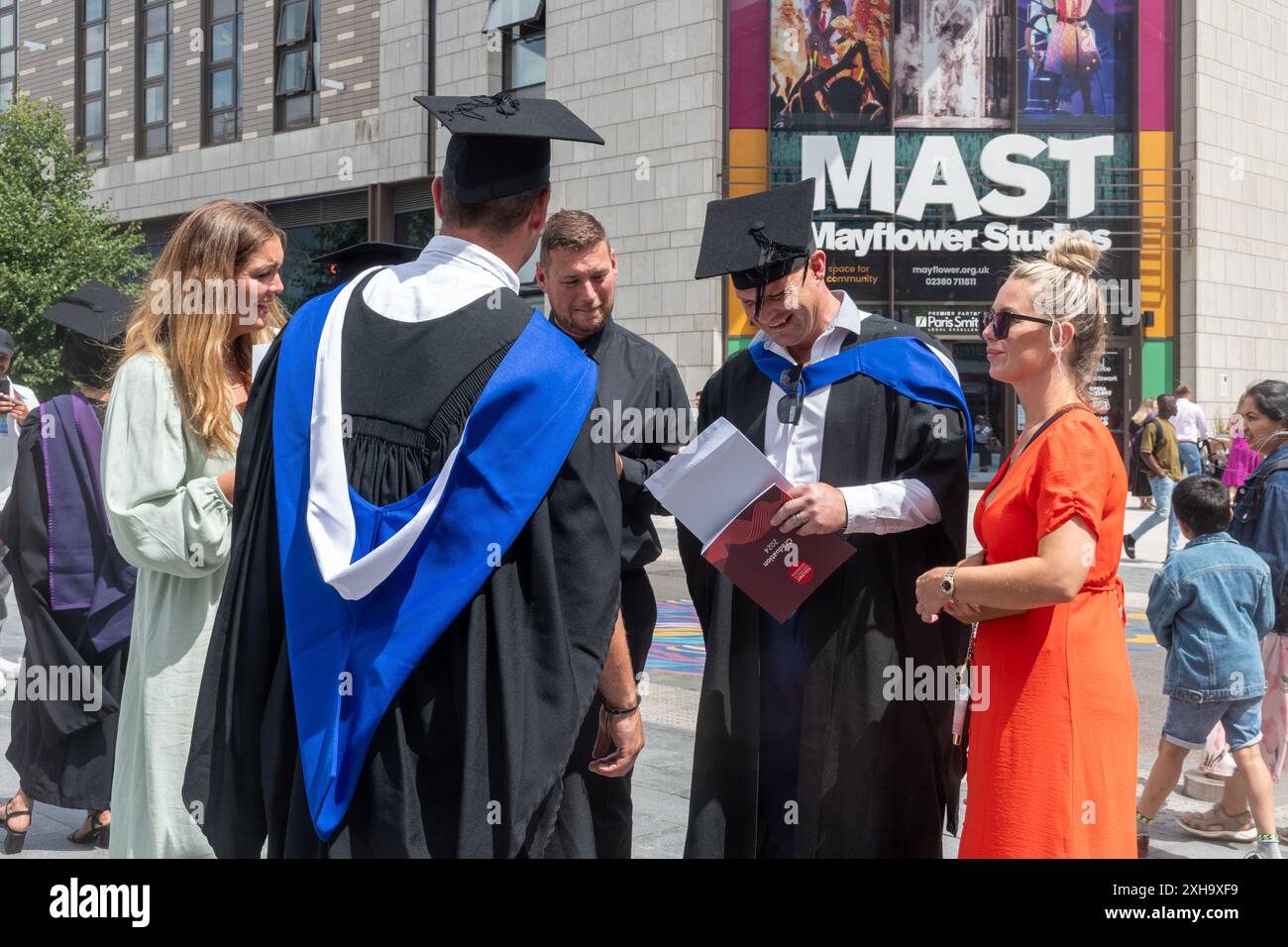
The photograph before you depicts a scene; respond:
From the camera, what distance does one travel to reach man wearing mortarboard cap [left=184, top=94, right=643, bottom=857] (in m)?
2.12

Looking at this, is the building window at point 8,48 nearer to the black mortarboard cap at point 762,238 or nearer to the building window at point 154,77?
the building window at point 154,77

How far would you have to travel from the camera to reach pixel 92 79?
2728cm

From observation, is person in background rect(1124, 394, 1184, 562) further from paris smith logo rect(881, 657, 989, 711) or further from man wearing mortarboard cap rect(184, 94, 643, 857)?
man wearing mortarboard cap rect(184, 94, 643, 857)

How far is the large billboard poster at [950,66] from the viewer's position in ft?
63.2

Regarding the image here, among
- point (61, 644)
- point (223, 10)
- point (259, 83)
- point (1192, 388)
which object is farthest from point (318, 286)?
point (61, 644)

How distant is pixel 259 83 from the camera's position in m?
24.2

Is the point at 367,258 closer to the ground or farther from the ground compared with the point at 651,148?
closer to the ground

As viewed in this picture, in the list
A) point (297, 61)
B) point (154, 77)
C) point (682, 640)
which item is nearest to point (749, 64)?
point (297, 61)

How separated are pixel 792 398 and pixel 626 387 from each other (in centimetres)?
64

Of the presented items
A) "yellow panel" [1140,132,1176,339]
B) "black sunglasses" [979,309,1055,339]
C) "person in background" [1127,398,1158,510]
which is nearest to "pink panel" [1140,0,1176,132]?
"yellow panel" [1140,132,1176,339]

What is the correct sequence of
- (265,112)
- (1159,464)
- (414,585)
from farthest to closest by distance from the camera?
(265,112) → (1159,464) → (414,585)

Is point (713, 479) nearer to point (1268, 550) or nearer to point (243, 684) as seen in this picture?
point (243, 684)

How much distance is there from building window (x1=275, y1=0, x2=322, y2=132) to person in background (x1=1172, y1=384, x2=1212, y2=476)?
1743cm
